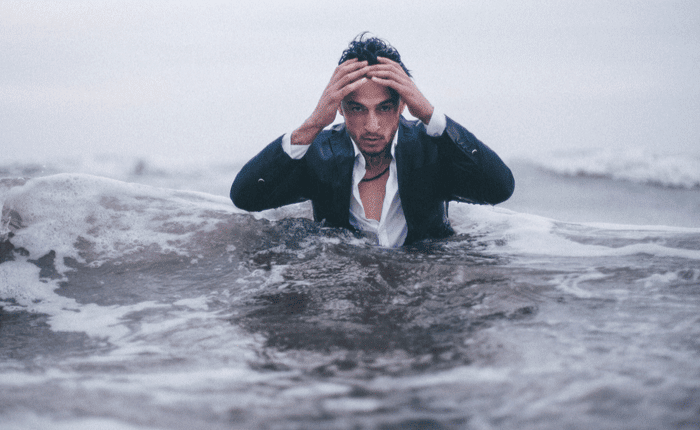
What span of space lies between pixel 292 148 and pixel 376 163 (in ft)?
1.98

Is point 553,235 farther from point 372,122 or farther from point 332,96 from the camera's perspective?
point 332,96

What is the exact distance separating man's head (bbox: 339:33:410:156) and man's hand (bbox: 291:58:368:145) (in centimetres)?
8

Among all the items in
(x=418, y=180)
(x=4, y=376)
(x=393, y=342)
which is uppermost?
(x=418, y=180)

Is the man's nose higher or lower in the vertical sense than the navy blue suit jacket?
higher

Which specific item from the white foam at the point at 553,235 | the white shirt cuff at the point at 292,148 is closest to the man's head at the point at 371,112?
the white shirt cuff at the point at 292,148

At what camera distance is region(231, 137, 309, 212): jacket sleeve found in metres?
3.42

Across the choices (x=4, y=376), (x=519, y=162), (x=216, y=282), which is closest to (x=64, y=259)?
(x=216, y=282)

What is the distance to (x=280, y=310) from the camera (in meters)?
2.56

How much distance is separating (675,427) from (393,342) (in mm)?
970

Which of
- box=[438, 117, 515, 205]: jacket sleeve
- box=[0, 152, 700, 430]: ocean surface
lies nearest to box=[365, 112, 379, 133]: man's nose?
box=[438, 117, 515, 205]: jacket sleeve

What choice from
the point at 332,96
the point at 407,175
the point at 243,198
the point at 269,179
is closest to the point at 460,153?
the point at 407,175

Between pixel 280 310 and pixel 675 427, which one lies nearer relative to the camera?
pixel 675 427

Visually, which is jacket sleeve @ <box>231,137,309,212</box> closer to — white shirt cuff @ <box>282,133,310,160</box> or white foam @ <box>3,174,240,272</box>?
white shirt cuff @ <box>282,133,310,160</box>

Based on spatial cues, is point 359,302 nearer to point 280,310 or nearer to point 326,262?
point 280,310
